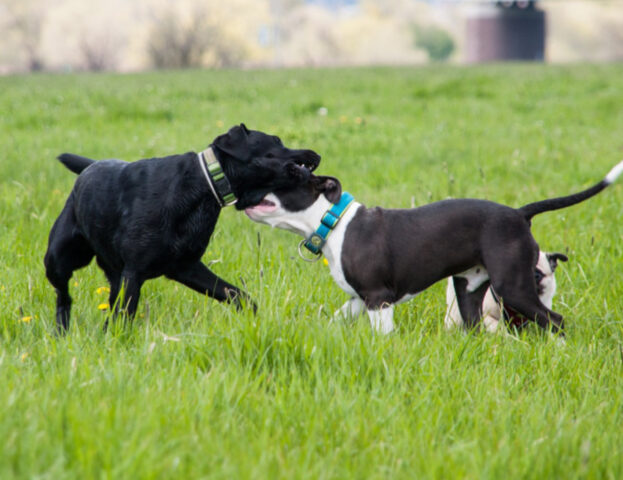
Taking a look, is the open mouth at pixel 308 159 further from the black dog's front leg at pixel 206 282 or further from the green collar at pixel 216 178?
the black dog's front leg at pixel 206 282

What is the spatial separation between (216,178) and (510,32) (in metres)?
50.5

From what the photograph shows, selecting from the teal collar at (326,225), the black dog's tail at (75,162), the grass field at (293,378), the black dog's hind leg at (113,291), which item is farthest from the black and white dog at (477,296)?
the black dog's tail at (75,162)

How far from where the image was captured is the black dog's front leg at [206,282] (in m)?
3.42

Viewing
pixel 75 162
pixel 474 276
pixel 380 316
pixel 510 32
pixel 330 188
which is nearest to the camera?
pixel 380 316

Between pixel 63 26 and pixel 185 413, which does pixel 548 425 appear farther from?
pixel 63 26

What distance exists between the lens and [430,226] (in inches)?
137

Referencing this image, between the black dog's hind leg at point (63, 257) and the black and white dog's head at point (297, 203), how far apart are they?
883mm

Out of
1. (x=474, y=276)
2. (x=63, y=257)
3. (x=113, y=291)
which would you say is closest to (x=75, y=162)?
(x=63, y=257)

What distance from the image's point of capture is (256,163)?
10.7ft

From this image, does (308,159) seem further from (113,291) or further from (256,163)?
(113,291)

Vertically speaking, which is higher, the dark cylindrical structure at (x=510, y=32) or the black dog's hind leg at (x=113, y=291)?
the dark cylindrical structure at (x=510, y=32)

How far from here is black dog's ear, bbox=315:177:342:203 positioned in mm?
3396

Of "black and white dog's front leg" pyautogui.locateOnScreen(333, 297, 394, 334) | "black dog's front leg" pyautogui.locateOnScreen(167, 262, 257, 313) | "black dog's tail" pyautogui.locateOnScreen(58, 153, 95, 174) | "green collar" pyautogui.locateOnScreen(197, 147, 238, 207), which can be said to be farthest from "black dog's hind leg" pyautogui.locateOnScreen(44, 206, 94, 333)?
"black and white dog's front leg" pyautogui.locateOnScreen(333, 297, 394, 334)

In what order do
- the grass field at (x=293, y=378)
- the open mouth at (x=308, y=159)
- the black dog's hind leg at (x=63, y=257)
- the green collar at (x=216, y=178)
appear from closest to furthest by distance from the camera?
the grass field at (x=293, y=378)
the green collar at (x=216, y=178)
the open mouth at (x=308, y=159)
the black dog's hind leg at (x=63, y=257)
